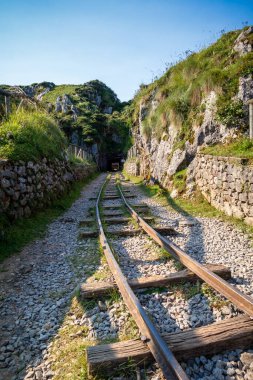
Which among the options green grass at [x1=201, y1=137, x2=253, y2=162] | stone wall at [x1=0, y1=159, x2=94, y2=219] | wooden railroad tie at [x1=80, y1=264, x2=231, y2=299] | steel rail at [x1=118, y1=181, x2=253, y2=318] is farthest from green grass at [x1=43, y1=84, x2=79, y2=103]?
wooden railroad tie at [x1=80, y1=264, x2=231, y2=299]

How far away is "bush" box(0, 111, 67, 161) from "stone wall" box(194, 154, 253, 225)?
19.8 feet

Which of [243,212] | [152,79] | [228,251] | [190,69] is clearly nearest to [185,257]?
[228,251]

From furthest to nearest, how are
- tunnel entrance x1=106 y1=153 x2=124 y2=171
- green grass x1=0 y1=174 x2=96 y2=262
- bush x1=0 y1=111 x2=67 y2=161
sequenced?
1. tunnel entrance x1=106 y1=153 x2=124 y2=171
2. bush x1=0 y1=111 x2=67 y2=161
3. green grass x1=0 y1=174 x2=96 y2=262

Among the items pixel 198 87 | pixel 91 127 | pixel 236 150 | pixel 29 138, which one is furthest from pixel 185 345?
pixel 91 127

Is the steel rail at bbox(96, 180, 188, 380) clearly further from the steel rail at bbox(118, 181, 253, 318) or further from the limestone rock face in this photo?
the limestone rock face

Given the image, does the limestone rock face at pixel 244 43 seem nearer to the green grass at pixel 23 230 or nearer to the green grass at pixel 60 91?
the green grass at pixel 23 230

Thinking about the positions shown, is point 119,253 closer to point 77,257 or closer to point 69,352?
point 77,257

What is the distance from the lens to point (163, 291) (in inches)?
154

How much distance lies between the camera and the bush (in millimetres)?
8438

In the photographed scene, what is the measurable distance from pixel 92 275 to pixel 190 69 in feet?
46.2

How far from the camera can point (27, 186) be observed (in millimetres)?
8414

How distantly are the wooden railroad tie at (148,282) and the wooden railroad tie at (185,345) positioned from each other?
119 centimetres

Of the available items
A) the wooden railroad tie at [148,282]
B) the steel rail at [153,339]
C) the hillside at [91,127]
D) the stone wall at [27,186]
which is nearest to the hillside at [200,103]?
the stone wall at [27,186]

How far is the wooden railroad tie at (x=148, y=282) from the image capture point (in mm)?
3873
